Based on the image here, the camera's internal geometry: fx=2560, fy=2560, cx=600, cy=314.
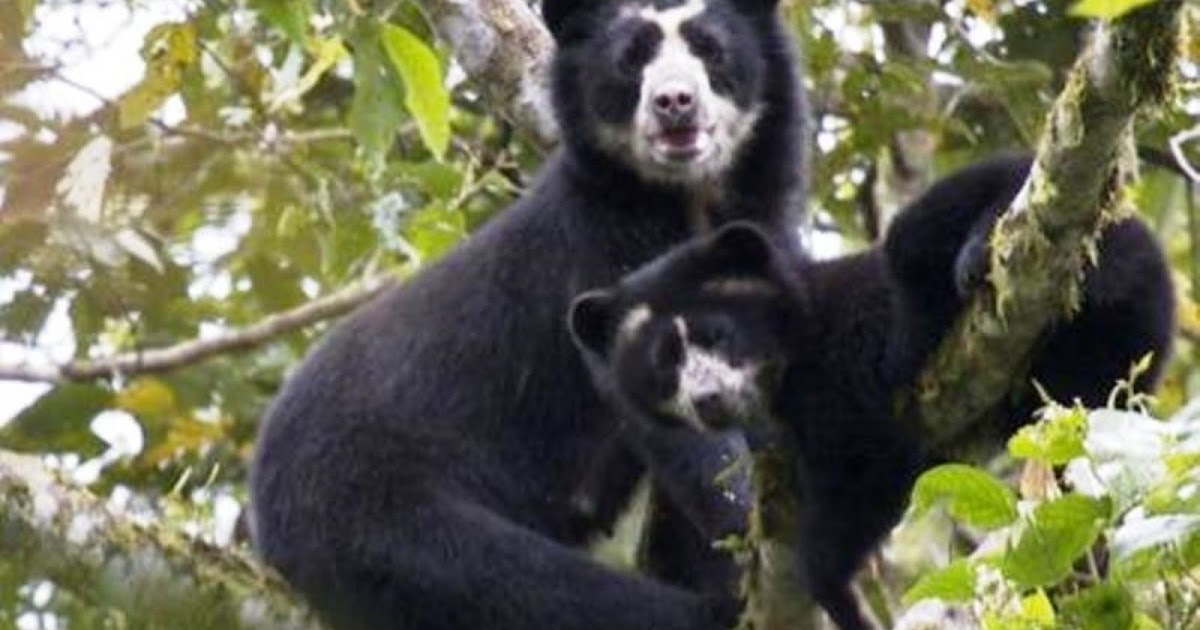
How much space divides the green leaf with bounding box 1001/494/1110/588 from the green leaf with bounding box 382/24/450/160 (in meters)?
3.06

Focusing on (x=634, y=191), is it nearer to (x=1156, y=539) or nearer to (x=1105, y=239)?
(x=1105, y=239)

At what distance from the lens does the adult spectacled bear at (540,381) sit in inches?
265

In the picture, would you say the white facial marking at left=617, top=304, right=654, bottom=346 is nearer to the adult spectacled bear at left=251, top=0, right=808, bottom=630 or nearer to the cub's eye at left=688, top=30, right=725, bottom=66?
the adult spectacled bear at left=251, top=0, right=808, bottom=630

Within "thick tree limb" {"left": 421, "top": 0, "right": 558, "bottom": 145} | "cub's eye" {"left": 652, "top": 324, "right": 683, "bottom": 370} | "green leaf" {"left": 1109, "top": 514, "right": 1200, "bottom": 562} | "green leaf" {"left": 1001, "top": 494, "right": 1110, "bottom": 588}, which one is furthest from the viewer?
"thick tree limb" {"left": 421, "top": 0, "right": 558, "bottom": 145}

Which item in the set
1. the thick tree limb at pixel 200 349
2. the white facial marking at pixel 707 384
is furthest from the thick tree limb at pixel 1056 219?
the thick tree limb at pixel 200 349

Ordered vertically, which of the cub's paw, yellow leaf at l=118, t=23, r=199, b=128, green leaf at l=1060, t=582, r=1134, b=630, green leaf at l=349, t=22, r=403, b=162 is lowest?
yellow leaf at l=118, t=23, r=199, b=128

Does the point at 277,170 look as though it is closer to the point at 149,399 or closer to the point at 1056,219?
the point at 149,399

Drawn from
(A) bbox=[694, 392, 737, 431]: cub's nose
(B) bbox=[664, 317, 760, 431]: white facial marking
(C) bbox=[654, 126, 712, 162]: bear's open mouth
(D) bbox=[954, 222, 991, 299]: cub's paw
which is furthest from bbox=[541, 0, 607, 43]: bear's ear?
(D) bbox=[954, 222, 991, 299]: cub's paw

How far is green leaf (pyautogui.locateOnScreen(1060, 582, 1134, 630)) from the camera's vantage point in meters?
3.78

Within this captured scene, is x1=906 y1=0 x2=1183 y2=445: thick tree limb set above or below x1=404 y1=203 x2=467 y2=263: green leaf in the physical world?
above

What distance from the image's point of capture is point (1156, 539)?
3.58 m

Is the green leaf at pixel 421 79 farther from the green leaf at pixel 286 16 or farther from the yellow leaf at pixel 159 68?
the yellow leaf at pixel 159 68

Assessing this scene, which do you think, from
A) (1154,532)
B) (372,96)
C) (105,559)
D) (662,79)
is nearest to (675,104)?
(662,79)

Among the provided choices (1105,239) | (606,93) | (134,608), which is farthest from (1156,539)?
(606,93)
